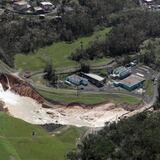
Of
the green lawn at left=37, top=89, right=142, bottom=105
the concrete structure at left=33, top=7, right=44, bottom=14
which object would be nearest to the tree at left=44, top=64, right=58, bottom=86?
the green lawn at left=37, top=89, right=142, bottom=105

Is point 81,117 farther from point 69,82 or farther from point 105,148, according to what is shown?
point 105,148

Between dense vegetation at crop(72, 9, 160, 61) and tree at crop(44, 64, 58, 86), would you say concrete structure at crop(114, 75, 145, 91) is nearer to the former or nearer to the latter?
tree at crop(44, 64, 58, 86)

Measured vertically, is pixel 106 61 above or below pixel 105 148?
below

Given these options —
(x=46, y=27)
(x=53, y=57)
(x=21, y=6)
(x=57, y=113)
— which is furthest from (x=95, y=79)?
(x=21, y=6)

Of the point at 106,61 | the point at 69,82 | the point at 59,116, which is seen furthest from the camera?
the point at 106,61

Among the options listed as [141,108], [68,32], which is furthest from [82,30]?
[141,108]

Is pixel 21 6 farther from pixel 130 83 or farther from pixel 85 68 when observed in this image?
pixel 130 83

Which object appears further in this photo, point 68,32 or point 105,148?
point 68,32
